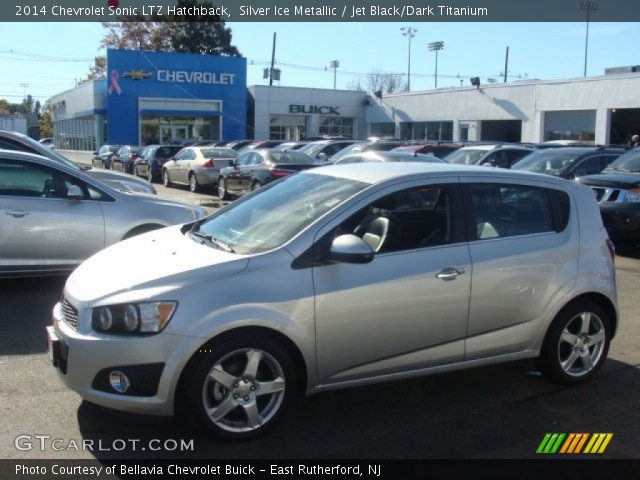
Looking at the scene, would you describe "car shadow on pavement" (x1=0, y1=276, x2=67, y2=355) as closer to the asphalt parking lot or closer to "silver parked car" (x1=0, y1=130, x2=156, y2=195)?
the asphalt parking lot

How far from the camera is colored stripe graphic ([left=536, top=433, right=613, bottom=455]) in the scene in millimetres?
4043

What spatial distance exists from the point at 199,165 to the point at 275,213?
1704 centimetres

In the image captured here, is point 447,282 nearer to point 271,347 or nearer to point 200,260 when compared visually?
point 271,347

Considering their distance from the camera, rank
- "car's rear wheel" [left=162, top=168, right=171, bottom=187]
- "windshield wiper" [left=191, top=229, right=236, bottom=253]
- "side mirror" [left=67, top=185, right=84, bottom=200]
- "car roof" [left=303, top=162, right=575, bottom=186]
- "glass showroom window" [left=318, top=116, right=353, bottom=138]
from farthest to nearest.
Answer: "glass showroom window" [left=318, top=116, right=353, bottom=138] → "car's rear wheel" [left=162, top=168, right=171, bottom=187] → "side mirror" [left=67, top=185, right=84, bottom=200] → "car roof" [left=303, top=162, right=575, bottom=186] → "windshield wiper" [left=191, top=229, right=236, bottom=253]

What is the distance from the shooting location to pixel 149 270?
4062 mm

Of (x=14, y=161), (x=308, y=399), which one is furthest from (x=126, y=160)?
(x=308, y=399)

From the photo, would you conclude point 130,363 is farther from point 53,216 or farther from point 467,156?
point 467,156

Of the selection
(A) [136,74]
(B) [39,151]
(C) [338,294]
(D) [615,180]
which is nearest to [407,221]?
(C) [338,294]

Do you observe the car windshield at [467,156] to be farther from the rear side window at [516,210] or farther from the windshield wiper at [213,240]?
the windshield wiper at [213,240]

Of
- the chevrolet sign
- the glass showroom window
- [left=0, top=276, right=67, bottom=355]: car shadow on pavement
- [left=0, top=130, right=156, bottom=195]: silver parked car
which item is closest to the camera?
[left=0, top=276, right=67, bottom=355]: car shadow on pavement

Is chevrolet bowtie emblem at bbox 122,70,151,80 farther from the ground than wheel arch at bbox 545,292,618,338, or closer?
farther from the ground

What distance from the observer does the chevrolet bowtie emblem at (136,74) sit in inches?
1660

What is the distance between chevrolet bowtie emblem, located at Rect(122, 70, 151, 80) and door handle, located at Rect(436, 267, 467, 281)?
41223 millimetres

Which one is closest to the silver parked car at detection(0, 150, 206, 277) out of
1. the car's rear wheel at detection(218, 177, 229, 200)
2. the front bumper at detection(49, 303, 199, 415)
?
the front bumper at detection(49, 303, 199, 415)
